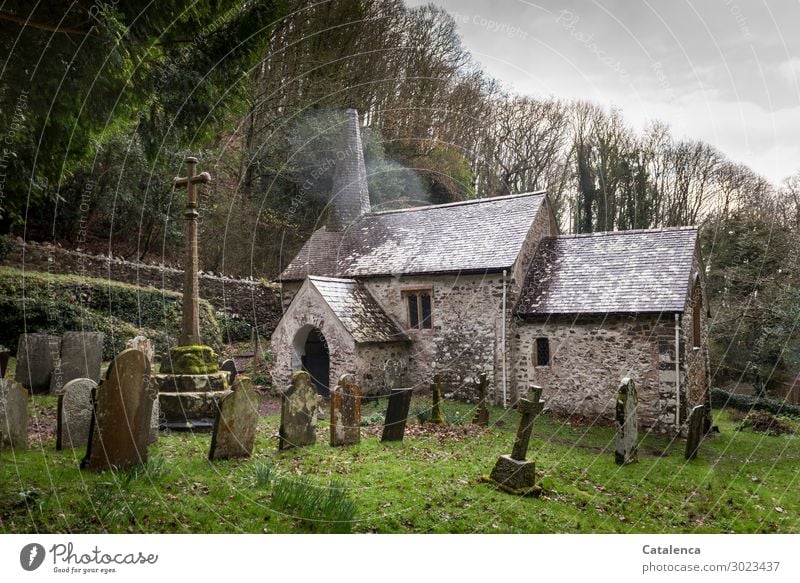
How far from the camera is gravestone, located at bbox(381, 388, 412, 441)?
8.58 metres

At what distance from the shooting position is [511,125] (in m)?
10.4

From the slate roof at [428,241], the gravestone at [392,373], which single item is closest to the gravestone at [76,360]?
the gravestone at [392,373]

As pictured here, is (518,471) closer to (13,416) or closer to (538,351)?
(13,416)

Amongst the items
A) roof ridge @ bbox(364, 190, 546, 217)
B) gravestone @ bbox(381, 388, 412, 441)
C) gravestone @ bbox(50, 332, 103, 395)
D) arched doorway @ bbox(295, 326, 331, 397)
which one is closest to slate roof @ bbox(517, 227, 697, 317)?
roof ridge @ bbox(364, 190, 546, 217)

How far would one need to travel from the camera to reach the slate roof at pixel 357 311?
529 inches

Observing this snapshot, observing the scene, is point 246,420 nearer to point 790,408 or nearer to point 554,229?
point 554,229

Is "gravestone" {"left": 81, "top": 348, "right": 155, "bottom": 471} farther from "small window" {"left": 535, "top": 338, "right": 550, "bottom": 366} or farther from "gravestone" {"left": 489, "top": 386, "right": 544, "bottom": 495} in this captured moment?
"small window" {"left": 535, "top": 338, "right": 550, "bottom": 366}

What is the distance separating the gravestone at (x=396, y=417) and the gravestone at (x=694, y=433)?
4817 millimetres

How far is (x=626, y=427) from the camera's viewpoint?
822cm

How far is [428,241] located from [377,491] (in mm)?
10112

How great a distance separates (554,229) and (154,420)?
1190 cm

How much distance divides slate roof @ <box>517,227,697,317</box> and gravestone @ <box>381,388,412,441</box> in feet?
17.6
